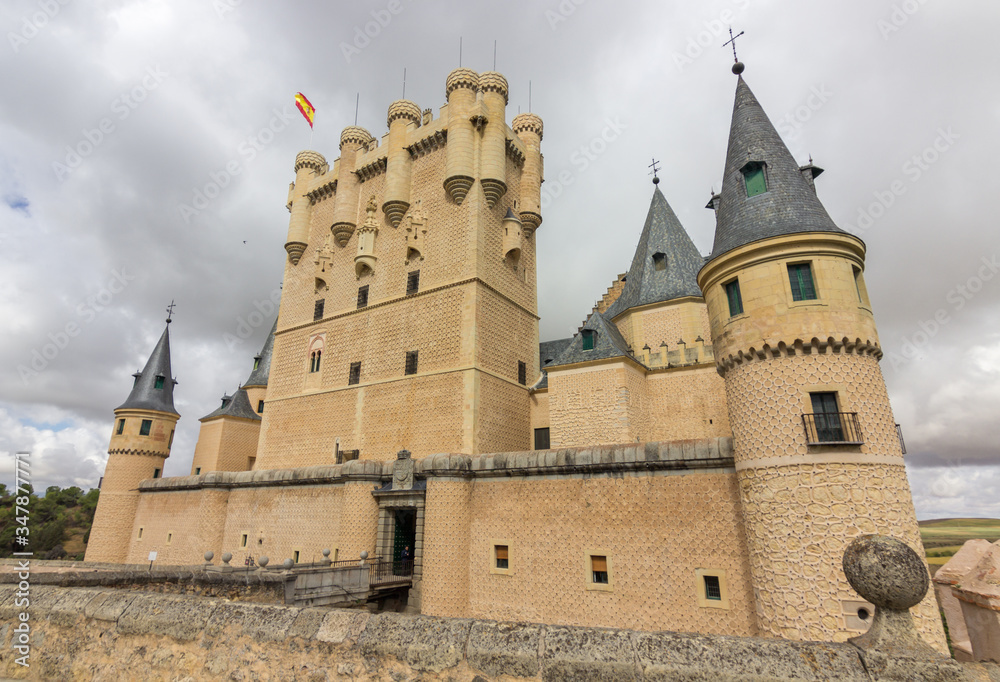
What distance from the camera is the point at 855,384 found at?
30.0 ft

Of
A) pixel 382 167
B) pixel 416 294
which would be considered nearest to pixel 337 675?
pixel 416 294

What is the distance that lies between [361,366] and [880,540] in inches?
872

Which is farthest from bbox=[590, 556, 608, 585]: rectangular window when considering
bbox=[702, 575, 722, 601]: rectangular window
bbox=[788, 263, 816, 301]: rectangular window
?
bbox=[788, 263, 816, 301]: rectangular window

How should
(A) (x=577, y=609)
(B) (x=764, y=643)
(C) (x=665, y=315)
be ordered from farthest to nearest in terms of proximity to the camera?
1. (C) (x=665, y=315)
2. (A) (x=577, y=609)
3. (B) (x=764, y=643)

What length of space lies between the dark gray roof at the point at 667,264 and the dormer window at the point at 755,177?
910cm

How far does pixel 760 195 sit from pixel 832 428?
5329 mm

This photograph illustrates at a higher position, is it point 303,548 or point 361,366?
point 361,366

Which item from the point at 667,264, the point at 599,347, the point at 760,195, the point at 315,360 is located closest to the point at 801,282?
the point at 760,195

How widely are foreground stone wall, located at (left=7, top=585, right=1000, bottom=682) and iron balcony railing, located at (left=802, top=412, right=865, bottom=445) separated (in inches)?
257

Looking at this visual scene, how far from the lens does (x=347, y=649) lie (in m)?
3.56

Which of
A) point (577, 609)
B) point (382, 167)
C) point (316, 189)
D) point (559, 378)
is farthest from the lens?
point (316, 189)

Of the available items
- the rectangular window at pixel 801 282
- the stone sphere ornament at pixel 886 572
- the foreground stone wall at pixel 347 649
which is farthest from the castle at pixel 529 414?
the foreground stone wall at pixel 347 649

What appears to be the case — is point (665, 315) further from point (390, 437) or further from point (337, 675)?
point (337, 675)

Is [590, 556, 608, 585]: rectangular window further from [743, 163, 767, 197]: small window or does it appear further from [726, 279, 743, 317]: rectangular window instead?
[743, 163, 767, 197]: small window
